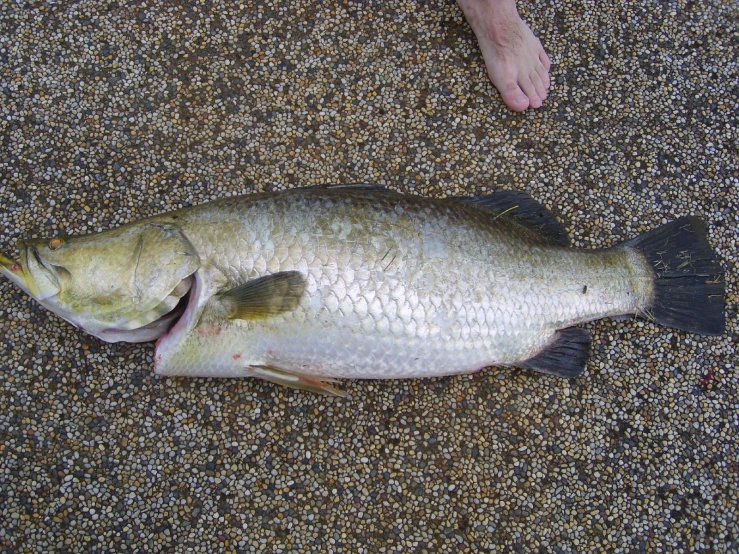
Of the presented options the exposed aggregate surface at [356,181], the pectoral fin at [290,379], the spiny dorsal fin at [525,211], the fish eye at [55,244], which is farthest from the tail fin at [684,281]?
the fish eye at [55,244]

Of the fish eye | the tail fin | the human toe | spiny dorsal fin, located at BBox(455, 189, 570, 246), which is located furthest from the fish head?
the tail fin

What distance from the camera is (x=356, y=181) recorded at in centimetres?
294

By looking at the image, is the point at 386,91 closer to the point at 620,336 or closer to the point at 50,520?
the point at 620,336

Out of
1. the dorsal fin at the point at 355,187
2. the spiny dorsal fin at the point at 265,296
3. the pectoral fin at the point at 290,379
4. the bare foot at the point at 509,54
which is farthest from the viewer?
the bare foot at the point at 509,54

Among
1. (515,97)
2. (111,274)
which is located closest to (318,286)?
(111,274)

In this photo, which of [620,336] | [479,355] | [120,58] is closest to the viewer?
[479,355]

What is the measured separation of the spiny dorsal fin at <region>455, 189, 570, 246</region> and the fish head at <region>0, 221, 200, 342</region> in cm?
132

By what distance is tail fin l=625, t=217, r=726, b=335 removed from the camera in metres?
2.71

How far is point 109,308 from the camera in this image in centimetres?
229

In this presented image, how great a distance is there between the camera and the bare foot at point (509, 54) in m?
3.02

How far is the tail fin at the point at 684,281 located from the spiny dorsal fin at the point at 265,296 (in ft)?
5.31

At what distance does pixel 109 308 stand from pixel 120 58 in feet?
4.99

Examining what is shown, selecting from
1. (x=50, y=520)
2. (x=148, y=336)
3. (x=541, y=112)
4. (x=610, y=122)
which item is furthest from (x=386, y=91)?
(x=50, y=520)

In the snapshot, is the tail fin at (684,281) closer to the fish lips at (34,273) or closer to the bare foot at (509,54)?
the bare foot at (509,54)
